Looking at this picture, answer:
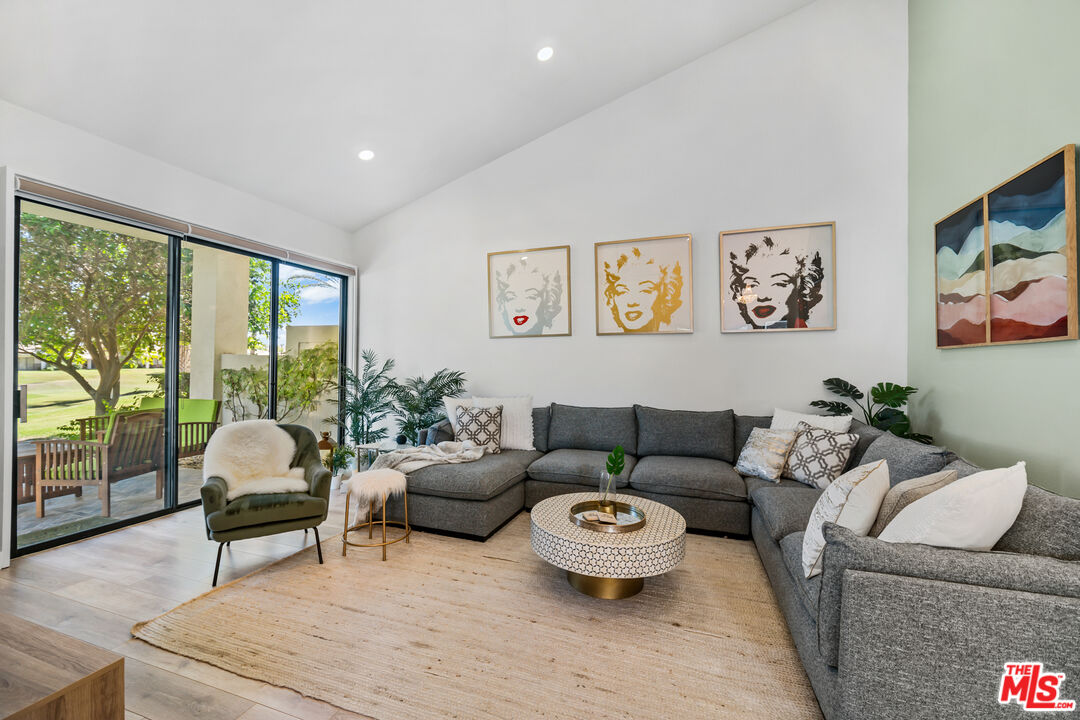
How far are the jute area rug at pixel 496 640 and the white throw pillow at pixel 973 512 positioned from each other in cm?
77

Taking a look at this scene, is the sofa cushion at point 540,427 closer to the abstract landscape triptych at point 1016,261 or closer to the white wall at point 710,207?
the white wall at point 710,207

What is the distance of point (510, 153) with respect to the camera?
448 centimetres

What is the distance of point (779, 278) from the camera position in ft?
12.0

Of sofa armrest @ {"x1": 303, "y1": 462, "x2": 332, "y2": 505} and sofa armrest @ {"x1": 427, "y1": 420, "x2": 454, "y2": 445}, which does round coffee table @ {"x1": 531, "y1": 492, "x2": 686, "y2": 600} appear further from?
sofa armrest @ {"x1": 427, "y1": 420, "x2": 454, "y2": 445}

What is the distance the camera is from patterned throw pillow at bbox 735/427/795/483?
3.05m

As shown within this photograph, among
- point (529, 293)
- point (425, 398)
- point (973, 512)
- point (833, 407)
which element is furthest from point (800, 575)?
point (425, 398)

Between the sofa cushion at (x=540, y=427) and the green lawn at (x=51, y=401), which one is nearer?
the green lawn at (x=51, y=401)

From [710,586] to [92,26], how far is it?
444 centimetres

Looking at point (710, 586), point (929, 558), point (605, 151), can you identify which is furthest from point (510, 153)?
point (929, 558)

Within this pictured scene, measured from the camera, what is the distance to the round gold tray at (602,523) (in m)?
2.25

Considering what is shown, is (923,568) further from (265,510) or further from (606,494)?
(265,510)

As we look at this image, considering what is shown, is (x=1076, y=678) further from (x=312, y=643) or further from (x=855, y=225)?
(x=855, y=225)

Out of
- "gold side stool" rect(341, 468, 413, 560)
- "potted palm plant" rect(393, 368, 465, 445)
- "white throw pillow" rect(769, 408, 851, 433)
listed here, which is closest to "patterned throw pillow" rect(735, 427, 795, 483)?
"white throw pillow" rect(769, 408, 851, 433)

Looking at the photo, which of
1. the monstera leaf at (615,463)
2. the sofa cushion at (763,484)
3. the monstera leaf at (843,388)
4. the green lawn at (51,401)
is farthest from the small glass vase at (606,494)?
the green lawn at (51,401)
